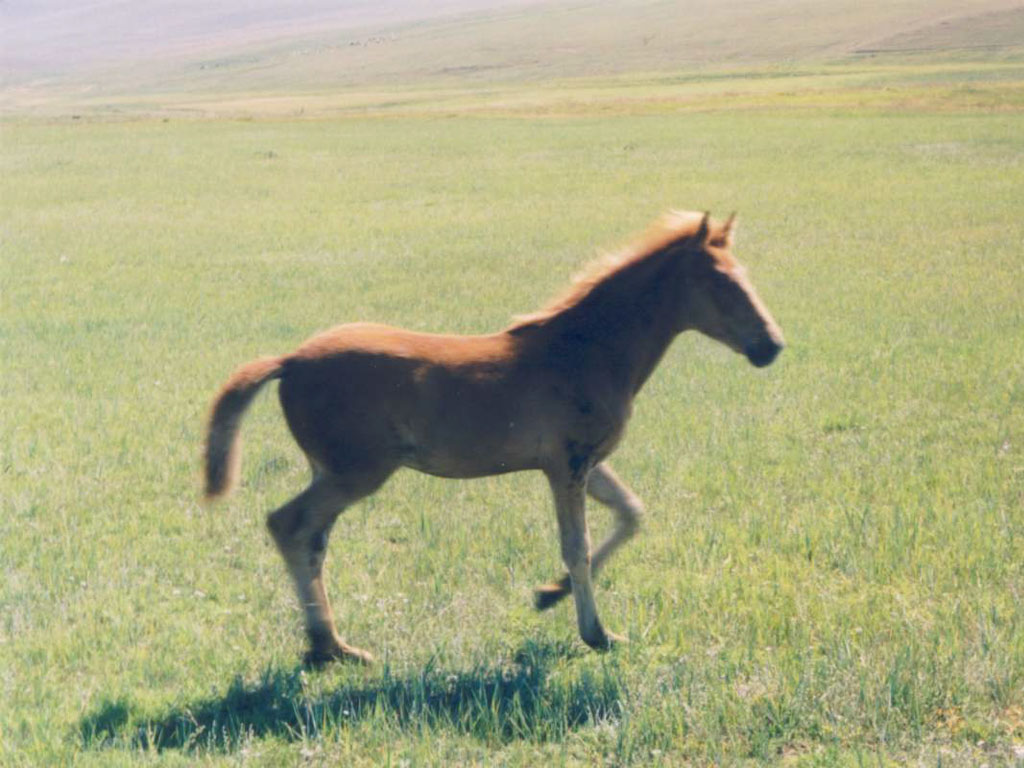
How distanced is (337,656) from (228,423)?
1242mm

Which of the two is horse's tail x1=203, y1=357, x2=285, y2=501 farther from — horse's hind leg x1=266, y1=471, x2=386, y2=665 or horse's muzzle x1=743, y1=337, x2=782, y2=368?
horse's muzzle x1=743, y1=337, x2=782, y2=368

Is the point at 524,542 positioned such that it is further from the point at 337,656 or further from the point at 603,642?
the point at 337,656

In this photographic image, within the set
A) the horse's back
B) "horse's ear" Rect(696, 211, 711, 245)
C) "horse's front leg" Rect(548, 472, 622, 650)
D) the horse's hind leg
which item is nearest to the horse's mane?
"horse's ear" Rect(696, 211, 711, 245)

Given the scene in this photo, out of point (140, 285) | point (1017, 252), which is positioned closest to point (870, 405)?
point (1017, 252)

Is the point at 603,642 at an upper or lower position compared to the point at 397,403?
lower

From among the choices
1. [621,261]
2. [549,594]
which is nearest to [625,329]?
[621,261]

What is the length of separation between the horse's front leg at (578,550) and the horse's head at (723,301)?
105cm

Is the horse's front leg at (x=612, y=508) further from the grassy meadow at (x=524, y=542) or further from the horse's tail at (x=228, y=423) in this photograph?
the horse's tail at (x=228, y=423)

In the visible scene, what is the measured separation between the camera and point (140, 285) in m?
17.3

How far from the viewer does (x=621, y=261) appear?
5.90 meters

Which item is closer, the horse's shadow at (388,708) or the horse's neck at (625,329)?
the horse's shadow at (388,708)

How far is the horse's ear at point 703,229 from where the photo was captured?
5.68m

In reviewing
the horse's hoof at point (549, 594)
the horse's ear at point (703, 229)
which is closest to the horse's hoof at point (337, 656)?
the horse's hoof at point (549, 594)

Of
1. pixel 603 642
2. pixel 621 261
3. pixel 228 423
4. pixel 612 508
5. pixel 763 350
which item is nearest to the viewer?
pixel 228 423
